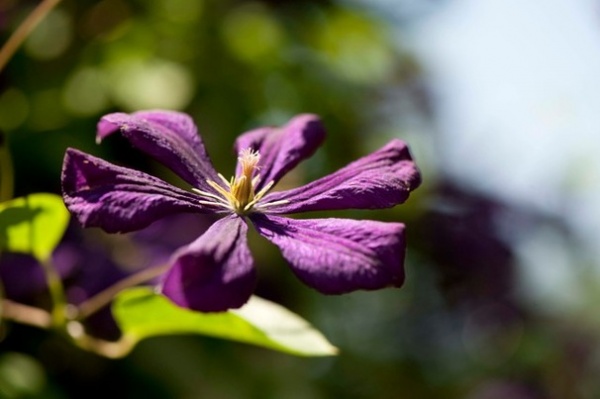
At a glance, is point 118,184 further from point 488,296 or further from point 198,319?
point 488,296

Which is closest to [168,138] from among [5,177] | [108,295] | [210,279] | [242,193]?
[242,193]

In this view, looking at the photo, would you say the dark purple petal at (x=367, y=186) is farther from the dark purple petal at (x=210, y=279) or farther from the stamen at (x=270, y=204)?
the dark purple petal at (x=210, y=279)

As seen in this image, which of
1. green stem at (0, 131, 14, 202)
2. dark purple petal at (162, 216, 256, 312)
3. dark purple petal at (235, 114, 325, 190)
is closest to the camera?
dark purple petal at (162, 216, 256, 312)

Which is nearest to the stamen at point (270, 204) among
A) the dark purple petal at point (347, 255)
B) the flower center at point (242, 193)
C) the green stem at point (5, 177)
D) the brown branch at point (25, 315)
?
the flower center at point (242, 193)

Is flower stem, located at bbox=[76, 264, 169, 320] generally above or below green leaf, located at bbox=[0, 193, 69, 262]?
below

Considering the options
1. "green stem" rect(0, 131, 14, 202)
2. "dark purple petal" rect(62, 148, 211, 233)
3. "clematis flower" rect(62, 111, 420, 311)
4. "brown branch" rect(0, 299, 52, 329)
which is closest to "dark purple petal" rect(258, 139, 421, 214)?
"clematis flower" rect(62, 111, 420, 311)

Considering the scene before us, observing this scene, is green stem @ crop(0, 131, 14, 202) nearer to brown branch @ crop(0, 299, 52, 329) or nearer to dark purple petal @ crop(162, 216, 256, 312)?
brown branch @ crop(0, 299, 52, 329)

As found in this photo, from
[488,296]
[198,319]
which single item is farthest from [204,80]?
[198,319]
